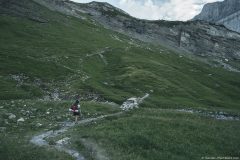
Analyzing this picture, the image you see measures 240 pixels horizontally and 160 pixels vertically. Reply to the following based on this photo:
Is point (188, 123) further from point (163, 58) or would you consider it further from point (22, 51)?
point (163, 58)

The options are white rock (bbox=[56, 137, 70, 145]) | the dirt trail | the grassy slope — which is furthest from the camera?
the grassy slope

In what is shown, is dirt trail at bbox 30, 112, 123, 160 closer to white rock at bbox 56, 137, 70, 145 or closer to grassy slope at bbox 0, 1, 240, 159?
white rock at bbox 56, 137, 70, 145

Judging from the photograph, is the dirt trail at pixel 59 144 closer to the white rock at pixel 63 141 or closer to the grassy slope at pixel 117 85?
the white rock at pixel 63 141

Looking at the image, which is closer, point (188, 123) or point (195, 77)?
point (188, 123)

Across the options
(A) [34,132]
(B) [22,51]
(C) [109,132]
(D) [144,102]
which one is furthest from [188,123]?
(B) [22,51]

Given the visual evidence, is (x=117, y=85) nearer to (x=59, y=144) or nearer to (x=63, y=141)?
(x=63, y=141)

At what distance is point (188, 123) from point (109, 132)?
40.7ft

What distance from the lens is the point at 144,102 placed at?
7319 centimetres

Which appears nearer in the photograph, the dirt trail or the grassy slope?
the dirt trail

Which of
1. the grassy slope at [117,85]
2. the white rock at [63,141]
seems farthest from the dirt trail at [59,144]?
the grassy slope at [117,85]

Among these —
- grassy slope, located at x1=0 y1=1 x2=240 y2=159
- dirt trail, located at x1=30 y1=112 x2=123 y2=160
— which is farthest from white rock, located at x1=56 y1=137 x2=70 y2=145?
grassy slope, located at x1=0 y1=1 x2=240 y2=159

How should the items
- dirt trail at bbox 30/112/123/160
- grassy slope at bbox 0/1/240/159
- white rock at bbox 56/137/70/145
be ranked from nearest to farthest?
dirt trail at bbox 30/112/123/160
white rock at bbox 56/137/70/145
grassy slope at bbox 0/1/240/159

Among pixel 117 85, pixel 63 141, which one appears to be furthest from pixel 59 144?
pixel 117 85

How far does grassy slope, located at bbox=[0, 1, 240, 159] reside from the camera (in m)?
39.5
